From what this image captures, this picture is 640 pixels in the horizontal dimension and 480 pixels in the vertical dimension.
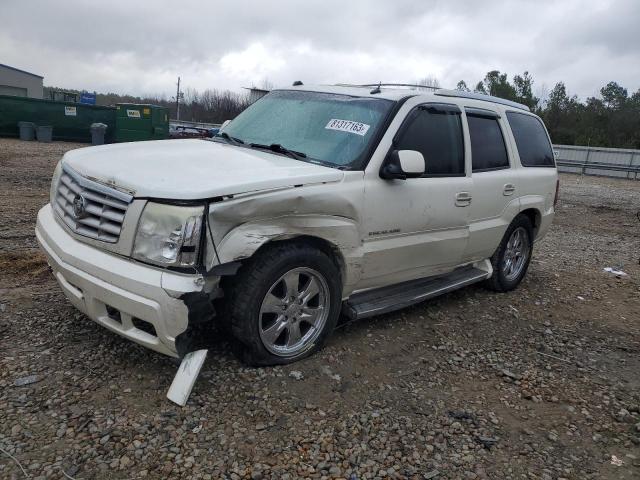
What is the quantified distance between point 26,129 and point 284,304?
21626 mm

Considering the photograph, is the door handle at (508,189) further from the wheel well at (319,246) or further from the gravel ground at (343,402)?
the wheel well at (319,246)

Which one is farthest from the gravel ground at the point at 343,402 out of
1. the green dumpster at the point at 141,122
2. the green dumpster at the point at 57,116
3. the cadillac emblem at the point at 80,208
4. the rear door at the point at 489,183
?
the green dumpster at the point at 57,116

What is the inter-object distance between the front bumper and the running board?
138 cm

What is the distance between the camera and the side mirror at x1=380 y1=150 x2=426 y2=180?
11.7ft

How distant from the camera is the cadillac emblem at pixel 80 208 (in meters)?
3.10

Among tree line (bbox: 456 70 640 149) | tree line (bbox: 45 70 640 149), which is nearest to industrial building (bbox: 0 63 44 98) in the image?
tree line (bbox: 45 70 640 149)

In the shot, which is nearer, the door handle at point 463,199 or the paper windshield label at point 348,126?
the paper windshield label at point 348,126

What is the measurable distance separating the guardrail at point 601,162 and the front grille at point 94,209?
77.8 feet

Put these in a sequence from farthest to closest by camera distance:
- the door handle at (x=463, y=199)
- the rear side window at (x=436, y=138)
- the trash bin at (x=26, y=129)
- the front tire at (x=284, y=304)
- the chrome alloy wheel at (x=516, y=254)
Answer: the trash bin at (x=26, y=129), the chrome alloy wheel at (x=516, y=254), the door handle at (x=463, y=199), the rear side window at (x=436, y=138), the front tire at (x=284, y=304)

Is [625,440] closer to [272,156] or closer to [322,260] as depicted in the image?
[322,260]

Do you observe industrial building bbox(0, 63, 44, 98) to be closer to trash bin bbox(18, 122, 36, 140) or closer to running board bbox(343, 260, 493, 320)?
trash bin bbox(18, 122, 36, 140)

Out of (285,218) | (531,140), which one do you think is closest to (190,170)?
(285,218)

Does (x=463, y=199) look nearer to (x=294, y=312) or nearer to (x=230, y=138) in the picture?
(x=294, y=312)

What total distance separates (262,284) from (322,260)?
479 mm
